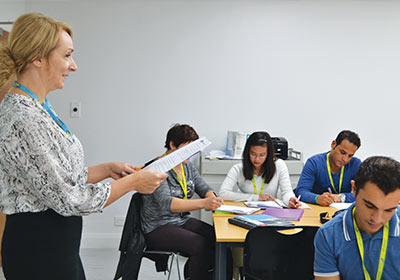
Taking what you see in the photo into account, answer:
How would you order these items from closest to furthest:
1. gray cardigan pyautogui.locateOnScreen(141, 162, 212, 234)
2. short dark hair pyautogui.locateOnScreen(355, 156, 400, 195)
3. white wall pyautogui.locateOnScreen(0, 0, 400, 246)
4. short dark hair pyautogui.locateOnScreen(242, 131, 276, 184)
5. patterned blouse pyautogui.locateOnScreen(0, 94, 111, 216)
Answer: patterned blouse pyautogui.locateOnScreen(0, 94, 111, 216)
short dark hair pyautogui.locateOnScreen(355, 156, 400, 195)
gray cardigan pyautogui.locateOnScreen(141, 162, 212, 234)
short dark hair pyautogui.locateOnScreen(242, 131, 276, 184)
white wall pyautogui.locateOnScreen(0, 0, 400, 246)

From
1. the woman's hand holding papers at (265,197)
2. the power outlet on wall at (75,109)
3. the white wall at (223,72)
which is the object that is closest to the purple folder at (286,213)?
the woman's hand holding papers at (265,197)

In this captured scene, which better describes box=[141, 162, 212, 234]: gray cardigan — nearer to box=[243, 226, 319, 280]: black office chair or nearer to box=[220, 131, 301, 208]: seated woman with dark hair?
box=[220, 131, 301, 208]: seated woman with dark hair

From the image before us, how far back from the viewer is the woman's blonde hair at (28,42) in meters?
1.16

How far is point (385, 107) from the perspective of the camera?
14.0 feet

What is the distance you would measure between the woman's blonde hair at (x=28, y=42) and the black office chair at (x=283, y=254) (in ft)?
4.11

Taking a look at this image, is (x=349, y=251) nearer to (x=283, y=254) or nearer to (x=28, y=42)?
(x=283, y=254)

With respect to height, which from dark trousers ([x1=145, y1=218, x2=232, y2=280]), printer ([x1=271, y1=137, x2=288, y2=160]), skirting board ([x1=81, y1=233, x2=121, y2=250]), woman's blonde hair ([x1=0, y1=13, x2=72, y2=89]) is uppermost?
woman's blonde hair ([x1=0, y1=13, x2=72, y2=89])

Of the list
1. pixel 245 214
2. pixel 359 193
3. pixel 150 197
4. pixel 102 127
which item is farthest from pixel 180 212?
pixel 102 127

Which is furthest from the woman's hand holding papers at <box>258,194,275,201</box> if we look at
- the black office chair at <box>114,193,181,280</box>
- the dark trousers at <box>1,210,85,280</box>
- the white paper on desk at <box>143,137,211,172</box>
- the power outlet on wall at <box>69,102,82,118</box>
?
the power outlet on wall at <box>69,102,82,118</box>

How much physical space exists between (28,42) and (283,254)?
4.81 feet

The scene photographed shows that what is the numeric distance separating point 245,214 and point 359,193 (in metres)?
1.15

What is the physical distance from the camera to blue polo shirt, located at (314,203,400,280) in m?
1.39

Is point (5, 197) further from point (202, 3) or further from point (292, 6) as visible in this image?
point (292, 6)

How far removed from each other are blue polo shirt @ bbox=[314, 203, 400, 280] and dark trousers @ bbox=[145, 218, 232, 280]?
109 cm
